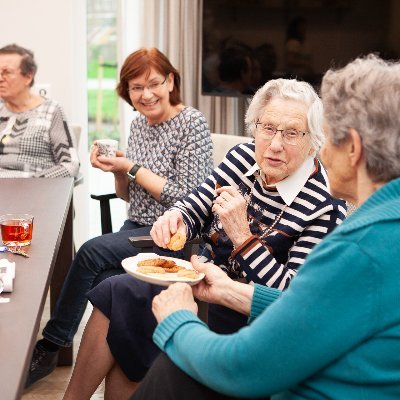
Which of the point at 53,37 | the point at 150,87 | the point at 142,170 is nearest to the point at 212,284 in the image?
the point at 142,170

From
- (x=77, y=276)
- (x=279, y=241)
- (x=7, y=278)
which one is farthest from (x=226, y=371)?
(x=77, y=276)

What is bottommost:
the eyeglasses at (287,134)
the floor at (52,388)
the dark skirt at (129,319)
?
the floor at (52,388)

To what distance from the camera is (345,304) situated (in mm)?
1181

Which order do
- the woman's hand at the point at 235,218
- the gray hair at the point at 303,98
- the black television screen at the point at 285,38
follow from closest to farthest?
1. the woman's hand at the point at 235,218
2. the gray hair at the point at 303,98
3. the black television screen at the point at 285,38

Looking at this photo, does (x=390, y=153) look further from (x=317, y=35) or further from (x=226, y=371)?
(x=317, y=35)

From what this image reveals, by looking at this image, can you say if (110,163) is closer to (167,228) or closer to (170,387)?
(167,228)

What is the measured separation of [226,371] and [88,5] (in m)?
3.61

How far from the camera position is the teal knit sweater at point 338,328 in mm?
1180

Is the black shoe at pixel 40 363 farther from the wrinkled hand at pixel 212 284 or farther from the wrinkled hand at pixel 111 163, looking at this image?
the wrinkled hand at pixel 212 284

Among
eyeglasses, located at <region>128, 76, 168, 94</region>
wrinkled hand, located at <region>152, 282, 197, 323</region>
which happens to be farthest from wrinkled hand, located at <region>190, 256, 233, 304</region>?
eyeglasses, located at <region>128, 76, 168, 94</region>

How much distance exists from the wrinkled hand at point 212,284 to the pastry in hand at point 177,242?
0.93 ft

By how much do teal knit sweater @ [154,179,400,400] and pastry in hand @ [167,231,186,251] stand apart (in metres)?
0.95

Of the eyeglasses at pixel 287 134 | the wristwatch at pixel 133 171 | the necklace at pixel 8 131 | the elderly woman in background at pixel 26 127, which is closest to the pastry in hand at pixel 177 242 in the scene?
the eyeglasses at pixel 287 134

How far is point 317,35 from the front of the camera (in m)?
3.86
